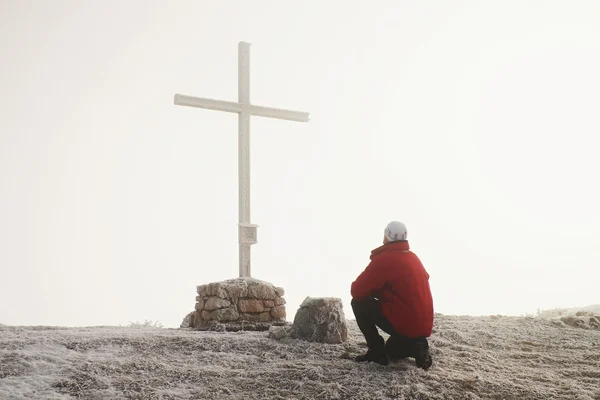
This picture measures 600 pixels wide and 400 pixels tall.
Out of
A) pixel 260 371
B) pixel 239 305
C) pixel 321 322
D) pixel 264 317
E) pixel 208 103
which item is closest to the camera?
pixel 260 371

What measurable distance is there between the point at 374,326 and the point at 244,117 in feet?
17.9

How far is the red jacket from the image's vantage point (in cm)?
552

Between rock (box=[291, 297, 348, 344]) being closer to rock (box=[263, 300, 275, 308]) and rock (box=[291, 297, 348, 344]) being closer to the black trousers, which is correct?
the black trousers

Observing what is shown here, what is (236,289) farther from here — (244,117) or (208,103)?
(208,103)

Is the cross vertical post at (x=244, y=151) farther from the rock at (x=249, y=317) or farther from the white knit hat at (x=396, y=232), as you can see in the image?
the white knit hat at (x=396, y=232)

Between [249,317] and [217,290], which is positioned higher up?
[217,290]

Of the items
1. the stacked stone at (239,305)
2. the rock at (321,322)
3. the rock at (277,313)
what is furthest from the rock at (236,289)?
the rock at (321,322)

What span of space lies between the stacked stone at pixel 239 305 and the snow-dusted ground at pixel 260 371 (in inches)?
58.2

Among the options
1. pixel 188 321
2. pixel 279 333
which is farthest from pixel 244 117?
pixel 279 333

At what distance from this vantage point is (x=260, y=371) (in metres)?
5.36

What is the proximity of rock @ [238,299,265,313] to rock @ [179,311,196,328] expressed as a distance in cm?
98

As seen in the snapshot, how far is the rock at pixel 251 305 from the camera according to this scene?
8867 millimetres

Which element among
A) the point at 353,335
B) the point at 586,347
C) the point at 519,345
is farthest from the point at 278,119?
the point at 586,347

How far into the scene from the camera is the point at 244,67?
1028cm
